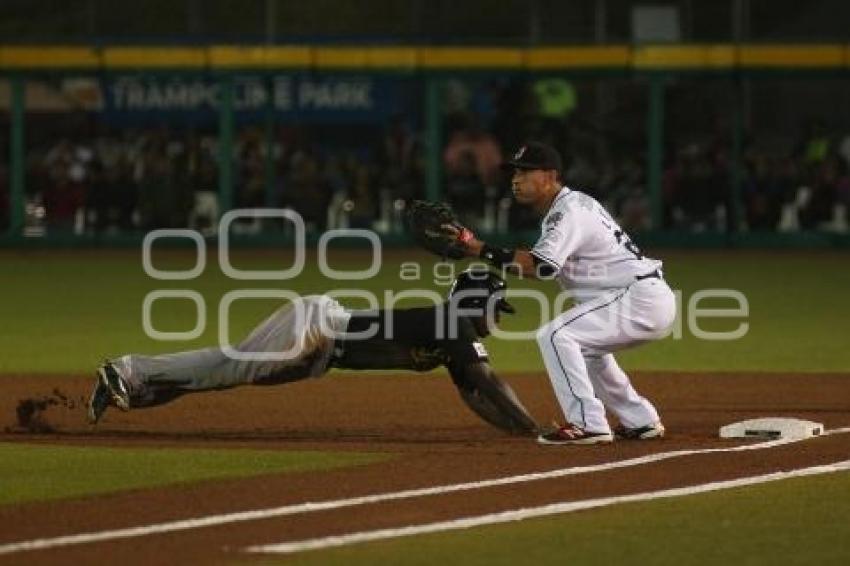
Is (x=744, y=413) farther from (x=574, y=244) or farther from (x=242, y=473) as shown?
(x=242, y=473)

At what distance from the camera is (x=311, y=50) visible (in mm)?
29203

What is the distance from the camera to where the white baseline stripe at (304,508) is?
299 inches

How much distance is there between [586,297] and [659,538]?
300 cm

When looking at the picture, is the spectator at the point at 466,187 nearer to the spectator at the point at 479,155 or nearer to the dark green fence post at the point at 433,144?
the spectator at the point at 479,155

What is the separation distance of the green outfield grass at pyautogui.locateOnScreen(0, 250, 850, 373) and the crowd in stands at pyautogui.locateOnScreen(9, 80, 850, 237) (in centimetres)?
106

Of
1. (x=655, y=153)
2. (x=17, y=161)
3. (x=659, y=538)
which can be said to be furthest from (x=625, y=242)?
(x=17, y=161)

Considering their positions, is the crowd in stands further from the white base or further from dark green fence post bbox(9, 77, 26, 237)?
the white base

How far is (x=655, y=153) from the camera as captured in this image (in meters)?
29.9

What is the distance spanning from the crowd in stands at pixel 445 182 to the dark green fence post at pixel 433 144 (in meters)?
0.33

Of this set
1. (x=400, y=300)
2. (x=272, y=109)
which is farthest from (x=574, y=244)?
(x=272, y=109)

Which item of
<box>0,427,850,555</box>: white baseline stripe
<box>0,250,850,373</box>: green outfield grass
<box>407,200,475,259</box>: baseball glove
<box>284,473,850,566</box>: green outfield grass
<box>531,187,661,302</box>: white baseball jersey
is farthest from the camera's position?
<box>0,250,850,373</box>: green outfield grass

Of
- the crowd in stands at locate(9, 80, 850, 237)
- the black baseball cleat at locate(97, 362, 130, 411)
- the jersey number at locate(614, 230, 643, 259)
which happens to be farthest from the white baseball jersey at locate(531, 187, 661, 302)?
the crowd in stands at locate(9, 80, 850, 237)

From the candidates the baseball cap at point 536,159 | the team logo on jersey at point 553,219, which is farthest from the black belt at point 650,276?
the baseball cap at point 536,159

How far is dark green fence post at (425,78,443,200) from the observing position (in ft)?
97.8
